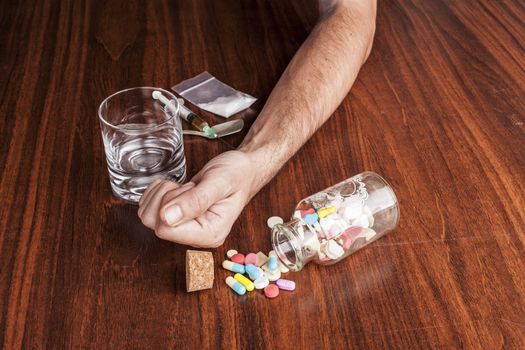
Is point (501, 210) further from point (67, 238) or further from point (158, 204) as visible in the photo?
point (67, 238)

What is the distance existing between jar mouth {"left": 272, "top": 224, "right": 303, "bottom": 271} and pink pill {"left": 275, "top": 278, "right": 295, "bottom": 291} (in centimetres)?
3

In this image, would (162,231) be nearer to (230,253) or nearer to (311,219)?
(230,253)

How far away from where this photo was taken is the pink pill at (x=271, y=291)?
0.99 m

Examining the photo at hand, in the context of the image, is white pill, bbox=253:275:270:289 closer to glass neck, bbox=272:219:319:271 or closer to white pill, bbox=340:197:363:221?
glass neck, bbox=272:219:319:271

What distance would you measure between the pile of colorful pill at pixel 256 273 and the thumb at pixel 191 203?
11 cm

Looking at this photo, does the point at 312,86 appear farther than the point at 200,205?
Yes

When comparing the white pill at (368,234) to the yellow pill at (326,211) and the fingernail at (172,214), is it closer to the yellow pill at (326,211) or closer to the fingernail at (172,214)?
the yellow pill at (326,211)

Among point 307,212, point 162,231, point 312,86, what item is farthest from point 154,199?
point 312,86

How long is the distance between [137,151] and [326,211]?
1.23 ft

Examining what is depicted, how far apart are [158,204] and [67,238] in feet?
0.66

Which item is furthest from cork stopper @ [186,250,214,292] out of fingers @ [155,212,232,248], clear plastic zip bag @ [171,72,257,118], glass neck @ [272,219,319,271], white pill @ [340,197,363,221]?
clear plastic zip bag @ [171,72,257,118]

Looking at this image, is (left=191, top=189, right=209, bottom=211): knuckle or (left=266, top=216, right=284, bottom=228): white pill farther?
(left=266, top=216, right=284, bottom=228): white pill

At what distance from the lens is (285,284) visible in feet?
3.30

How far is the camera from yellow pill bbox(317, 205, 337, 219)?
105 cm
